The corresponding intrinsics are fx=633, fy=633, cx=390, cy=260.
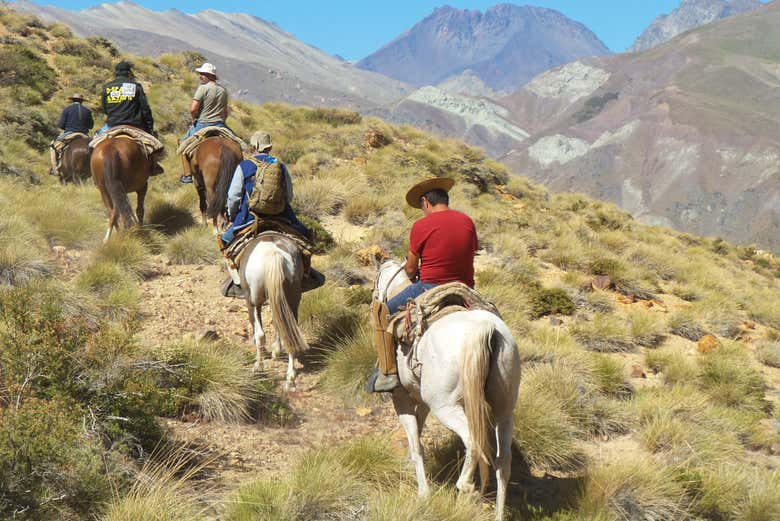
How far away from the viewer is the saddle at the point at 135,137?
1037cm

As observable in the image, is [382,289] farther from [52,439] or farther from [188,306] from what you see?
[188,306]

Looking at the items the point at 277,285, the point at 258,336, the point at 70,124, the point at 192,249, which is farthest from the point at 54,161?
the point at 277,285

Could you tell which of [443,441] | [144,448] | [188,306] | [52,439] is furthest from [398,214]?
[52,439]

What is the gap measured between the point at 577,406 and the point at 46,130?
16.1 m

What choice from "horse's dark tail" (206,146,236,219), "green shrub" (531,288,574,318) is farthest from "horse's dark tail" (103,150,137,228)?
"green shrub" (531,288,574,318)

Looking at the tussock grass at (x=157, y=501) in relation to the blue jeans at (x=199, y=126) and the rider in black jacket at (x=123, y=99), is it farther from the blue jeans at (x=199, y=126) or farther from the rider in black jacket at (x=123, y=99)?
the rider in black jacket at (x=123, y=99)

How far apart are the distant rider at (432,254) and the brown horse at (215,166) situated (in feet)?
16.6

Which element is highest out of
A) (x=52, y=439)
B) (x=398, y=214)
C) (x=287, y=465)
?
(x=398, y=214)

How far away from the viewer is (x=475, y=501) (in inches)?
174

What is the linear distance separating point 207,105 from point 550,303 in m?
6.69

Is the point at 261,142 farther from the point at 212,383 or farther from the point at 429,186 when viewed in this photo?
the point at 429,186

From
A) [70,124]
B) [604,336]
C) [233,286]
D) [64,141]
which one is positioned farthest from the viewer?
[70,124]

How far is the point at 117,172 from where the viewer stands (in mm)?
9922

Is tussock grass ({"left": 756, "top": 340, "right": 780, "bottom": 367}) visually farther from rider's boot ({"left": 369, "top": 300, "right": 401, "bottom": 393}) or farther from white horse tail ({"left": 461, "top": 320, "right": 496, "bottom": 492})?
white horse tail ({"left": 461, "top": 320, "right": 496, "bottom": 492})
